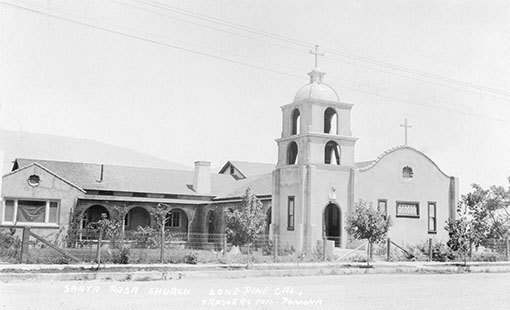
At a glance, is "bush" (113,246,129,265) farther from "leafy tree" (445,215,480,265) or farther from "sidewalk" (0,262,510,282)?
"leafy tree" (445,215,480,265)

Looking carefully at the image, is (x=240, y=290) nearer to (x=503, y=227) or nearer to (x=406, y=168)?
(x=406, y=168)

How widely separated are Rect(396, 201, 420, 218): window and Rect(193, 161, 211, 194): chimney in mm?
15481

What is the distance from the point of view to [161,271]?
21031 millimetres

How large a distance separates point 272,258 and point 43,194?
1603cm

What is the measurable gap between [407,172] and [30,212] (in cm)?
2135

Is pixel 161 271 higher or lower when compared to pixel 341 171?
lower

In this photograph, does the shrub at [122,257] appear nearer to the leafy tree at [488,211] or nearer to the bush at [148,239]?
the bush at [148,239]

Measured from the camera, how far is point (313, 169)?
32.0 metres

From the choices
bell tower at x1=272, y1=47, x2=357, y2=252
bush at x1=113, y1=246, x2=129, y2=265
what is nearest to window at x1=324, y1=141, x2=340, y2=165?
bell tower at x1=272, y1=47, x2=357, y2=252

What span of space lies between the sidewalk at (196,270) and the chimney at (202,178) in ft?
65.3

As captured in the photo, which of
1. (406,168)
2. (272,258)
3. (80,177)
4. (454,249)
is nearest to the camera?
Answer: (272,258)

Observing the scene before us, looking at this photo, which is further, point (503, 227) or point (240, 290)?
point (503, 227)

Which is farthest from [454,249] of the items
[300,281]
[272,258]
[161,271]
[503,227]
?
[161,271]

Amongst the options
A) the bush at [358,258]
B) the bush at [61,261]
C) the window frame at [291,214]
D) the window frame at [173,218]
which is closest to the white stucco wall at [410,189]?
the window frame at [291,214]
